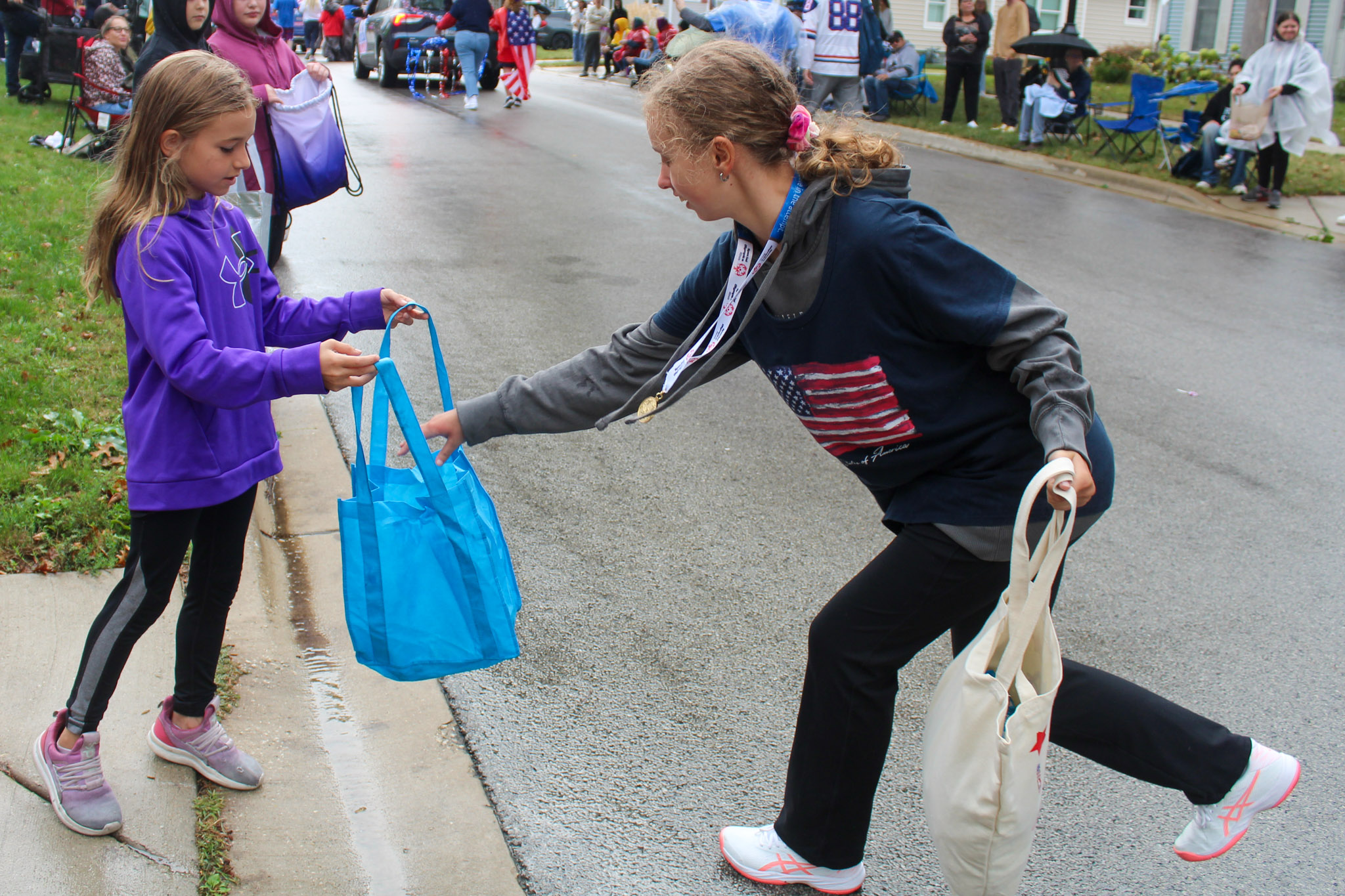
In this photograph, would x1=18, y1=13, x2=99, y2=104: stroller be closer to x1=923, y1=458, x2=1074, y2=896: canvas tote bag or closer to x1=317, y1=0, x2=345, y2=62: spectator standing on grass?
x1=923, y1=458, x2=1074, y2=896: canvas tote bag

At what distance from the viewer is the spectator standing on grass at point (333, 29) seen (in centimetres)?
2930

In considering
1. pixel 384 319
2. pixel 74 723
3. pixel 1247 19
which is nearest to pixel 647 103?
pixel 384 319

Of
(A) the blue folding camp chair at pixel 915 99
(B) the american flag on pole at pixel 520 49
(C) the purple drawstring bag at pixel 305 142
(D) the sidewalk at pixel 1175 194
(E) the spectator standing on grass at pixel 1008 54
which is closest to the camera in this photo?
(C) the purple drawstring bag at pixel 305 142

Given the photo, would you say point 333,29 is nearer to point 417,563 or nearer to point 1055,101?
point 1055,101

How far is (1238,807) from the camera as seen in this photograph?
245 centimetres

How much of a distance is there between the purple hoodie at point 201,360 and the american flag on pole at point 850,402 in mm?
1007

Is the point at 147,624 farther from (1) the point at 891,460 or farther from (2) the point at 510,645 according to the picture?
(1) the point at 891,460

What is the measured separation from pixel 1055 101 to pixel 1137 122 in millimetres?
1144

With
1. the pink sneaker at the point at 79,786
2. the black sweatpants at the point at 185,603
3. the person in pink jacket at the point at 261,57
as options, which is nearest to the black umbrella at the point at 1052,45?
the person in pink jacket at the point at 261,57

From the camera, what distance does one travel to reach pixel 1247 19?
22.4 metres

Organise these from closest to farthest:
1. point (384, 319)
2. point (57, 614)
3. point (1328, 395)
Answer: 1. point (384, 319)
2. point (57, 614)
3. point (1328, 395)

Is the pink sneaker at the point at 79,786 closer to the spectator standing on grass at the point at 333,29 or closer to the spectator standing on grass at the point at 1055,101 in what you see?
the spectator standing on grass at the point at 1055,101

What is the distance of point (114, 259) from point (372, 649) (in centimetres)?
102

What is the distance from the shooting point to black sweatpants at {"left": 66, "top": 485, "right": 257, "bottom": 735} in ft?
8.32
